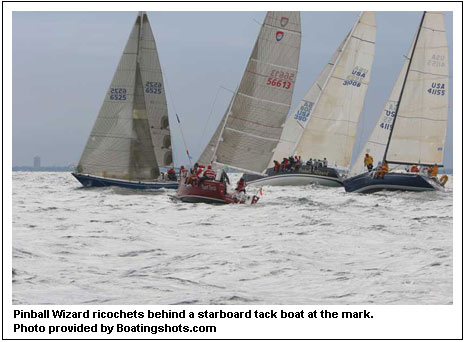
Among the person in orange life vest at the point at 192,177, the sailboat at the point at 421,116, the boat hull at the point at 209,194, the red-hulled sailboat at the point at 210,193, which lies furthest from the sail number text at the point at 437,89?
the person in orange life vest at the point at 192,177

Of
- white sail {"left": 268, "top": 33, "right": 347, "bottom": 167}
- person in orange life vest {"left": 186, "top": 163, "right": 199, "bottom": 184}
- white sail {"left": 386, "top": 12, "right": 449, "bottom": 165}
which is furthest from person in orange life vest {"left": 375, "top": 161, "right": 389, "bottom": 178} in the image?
white sail {"left": 268, "top": 33, "right": 347, "bottom": 167}

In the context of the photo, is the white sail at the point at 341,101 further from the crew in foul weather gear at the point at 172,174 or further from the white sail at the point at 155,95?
the crew in foul weather gear at the point at 172,174

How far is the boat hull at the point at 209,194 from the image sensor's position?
105ft

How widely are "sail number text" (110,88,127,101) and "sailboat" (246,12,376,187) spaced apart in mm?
11904

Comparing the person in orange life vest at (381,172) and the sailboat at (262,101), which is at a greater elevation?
the sailboat at (262,101)

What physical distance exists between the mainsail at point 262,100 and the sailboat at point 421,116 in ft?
17.5

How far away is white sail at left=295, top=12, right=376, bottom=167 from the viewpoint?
51062 mm

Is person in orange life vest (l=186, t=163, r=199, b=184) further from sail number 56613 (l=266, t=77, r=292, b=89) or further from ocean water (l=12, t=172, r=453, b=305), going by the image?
sail number 56613 (l=266, t=77, r=292, b=89)

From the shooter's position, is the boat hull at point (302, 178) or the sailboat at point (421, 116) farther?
the boat hull at point (302, 178)

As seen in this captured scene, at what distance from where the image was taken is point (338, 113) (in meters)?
51.5

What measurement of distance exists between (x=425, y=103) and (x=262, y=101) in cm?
830

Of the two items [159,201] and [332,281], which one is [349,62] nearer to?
[159,201]

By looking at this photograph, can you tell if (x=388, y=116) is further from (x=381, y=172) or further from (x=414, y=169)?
(x=381, y=172)
